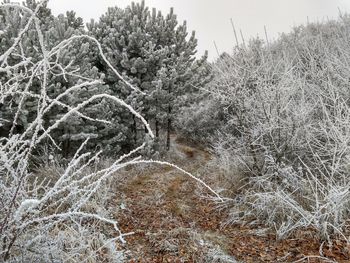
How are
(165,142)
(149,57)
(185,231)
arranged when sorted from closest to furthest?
(185,231) < (149,57) < (165,142)

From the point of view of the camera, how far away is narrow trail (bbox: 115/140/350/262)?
514 centimetres

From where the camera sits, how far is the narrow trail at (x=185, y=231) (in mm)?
5141

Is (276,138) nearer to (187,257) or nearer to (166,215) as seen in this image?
(166,215)

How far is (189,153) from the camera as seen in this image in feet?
35.4

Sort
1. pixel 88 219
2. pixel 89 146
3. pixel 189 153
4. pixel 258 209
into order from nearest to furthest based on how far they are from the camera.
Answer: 1. pixel 88 219
2. pixel 258 209
3. pixel 89 146
4. pixel 189 153

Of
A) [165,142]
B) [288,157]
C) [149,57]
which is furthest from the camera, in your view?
[165,142]

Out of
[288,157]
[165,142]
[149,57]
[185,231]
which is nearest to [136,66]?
[149,57]

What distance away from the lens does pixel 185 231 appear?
18.5ft

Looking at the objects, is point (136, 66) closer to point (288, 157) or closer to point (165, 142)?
point (165, 142)

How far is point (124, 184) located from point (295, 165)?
309 cm

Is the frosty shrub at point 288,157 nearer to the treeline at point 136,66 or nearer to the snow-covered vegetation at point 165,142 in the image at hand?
the snow-covered vegetation at point 165,142

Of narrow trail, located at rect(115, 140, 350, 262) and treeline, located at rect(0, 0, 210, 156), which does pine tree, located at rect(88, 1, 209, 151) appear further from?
narrow trail, located at rect(115, 140, 350, 262)

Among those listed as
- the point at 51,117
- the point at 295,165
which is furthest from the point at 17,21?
the point at 295,165

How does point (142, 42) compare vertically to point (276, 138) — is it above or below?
above
